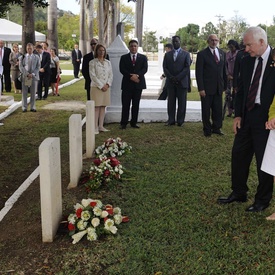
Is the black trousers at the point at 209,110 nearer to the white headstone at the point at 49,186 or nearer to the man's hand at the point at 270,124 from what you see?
the man's hand at the point at 270,124

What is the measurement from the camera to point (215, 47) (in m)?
9.23

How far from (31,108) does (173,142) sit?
5707 mm

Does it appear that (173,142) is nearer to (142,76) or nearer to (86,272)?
(142,76)

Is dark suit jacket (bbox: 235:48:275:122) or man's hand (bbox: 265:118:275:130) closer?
man's hand (bbox: 265:118:275:130)

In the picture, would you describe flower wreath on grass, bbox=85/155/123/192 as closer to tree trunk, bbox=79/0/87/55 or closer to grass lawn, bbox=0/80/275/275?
grass lawn, bbox=0/80/275/275

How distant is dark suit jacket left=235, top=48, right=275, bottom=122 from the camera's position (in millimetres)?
4773

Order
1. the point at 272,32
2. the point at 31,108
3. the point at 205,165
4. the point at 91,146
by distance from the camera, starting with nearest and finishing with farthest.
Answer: the point at 205,165, the point at 91,146, the point at 31,108, the point at 272,32

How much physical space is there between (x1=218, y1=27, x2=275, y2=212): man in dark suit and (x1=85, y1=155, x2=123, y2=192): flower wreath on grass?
4.86ft

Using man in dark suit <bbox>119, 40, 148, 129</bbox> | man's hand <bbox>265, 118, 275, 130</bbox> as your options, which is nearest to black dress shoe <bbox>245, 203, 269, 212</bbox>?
man's hand <bbox>265, 118, 275, 130</bbox>

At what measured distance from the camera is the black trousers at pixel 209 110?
9.31 meters

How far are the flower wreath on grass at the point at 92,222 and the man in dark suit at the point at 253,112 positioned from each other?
1594mm

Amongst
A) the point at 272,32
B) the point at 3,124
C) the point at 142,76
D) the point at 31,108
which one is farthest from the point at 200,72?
the point at 272,32

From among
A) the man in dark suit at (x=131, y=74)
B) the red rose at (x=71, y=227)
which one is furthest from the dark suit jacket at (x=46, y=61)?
the red rose at (x=71, y=227)

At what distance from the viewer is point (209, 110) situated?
935cm
